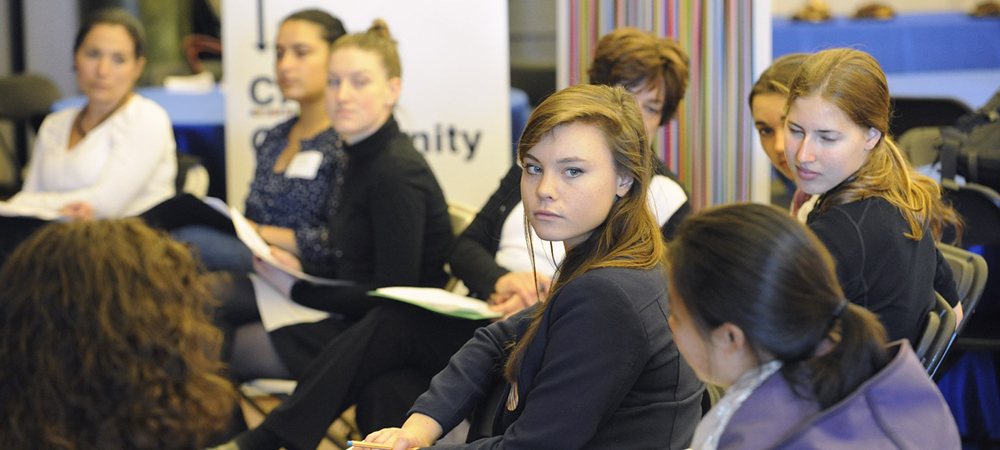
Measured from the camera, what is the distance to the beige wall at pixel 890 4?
630 centimetres

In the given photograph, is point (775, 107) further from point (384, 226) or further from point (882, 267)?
point (384, 226)

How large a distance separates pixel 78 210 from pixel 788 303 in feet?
9.21

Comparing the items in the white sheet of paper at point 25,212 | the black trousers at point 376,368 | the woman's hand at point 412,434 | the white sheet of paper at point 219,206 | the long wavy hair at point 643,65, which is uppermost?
the long wavy hair at point 643,65

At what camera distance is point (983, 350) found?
2.50m

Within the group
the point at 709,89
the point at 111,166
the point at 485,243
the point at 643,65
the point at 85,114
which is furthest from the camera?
the point at 85,114

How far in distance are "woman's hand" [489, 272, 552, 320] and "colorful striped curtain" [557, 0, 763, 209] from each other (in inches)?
41.0

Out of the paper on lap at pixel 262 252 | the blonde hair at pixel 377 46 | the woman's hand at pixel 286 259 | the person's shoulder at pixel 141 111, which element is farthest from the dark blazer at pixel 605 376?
the person's shoulder at pixel 141 111

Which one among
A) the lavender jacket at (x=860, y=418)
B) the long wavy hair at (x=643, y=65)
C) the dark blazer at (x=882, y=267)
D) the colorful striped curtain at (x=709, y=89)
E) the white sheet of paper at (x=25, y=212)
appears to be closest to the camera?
the lavender jacket at (x=860, y=418)

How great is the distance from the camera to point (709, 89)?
130 inches

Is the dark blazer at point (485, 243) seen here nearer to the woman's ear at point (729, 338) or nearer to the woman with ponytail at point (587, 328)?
the woman with ponytail at point (587, 328)

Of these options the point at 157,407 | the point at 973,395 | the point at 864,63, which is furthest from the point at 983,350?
the point at 157,407

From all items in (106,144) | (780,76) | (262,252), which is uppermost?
(780,76)

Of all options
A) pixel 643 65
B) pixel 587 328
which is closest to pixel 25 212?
pixel 643 65

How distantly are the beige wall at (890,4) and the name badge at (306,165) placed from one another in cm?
401
